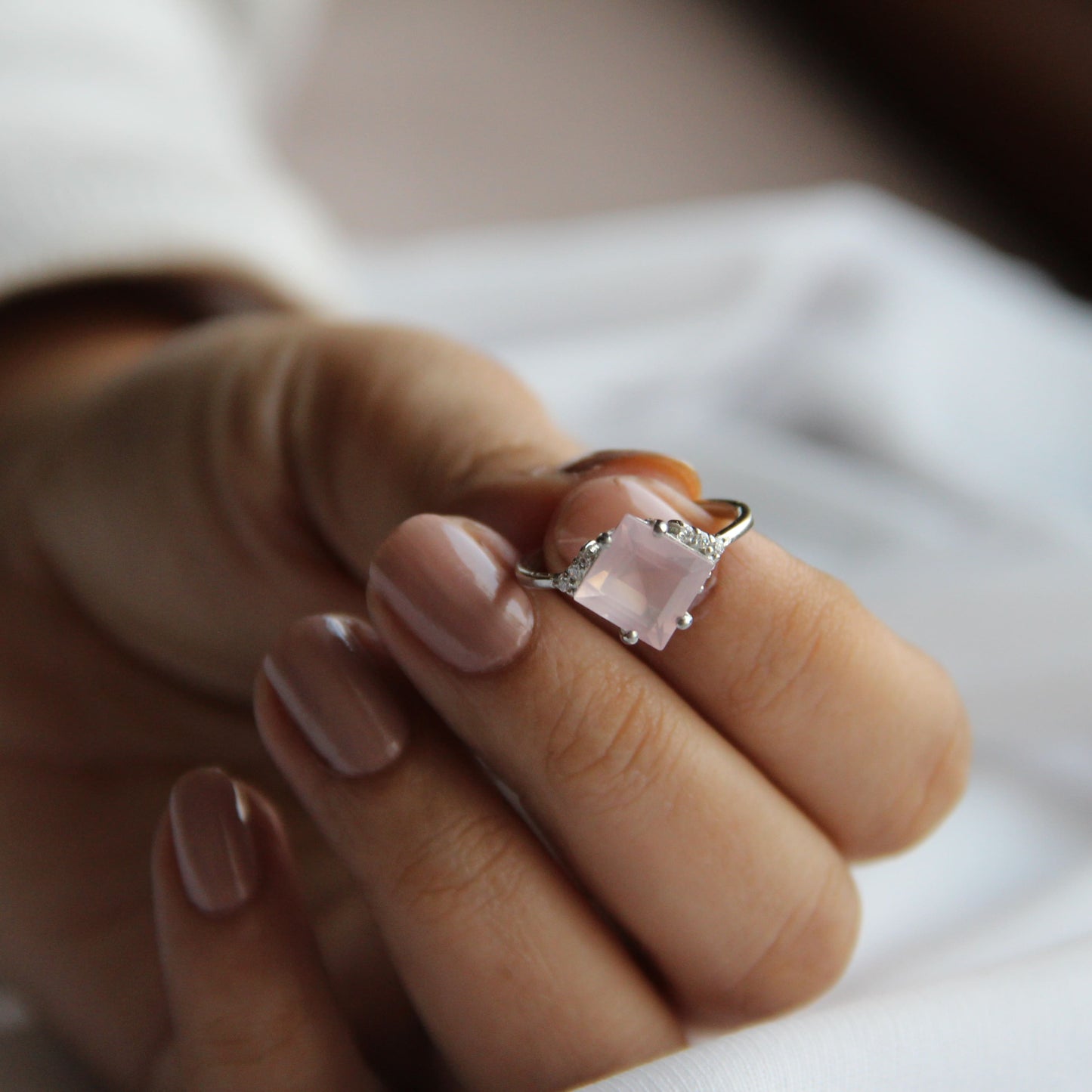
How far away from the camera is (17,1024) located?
50 cm

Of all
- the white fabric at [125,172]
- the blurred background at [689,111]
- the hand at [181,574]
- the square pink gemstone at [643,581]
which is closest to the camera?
the square pink gemstone at [643,581]

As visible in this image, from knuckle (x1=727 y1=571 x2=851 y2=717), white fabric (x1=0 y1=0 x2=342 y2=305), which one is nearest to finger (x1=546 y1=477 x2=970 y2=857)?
knuckle (x1=727 y1=571 x2=851 y2=717)

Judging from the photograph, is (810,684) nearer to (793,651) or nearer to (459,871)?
(793,651)

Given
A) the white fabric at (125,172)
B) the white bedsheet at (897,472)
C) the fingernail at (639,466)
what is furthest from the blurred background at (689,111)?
the fingernail at (639,466)

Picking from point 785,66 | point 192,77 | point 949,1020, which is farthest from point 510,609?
point 785,66

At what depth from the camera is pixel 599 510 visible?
36 cm

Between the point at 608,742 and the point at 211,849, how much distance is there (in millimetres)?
169

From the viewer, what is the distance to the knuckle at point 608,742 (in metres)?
0.37

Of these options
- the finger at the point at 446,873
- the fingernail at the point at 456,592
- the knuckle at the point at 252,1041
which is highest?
the fingernail at the point at 456,592

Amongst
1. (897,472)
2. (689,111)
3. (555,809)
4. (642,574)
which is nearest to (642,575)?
(642,574)

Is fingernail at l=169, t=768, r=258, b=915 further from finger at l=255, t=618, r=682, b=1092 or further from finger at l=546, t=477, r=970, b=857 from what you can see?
finger at l=546, t=477, r=970, b=857

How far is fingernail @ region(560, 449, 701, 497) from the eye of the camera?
1.28ft

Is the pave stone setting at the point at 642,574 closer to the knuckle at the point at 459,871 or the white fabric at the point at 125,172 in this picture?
the knuckle at the point at 459,871

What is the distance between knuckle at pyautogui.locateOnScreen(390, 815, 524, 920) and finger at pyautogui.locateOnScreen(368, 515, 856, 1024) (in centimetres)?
2
